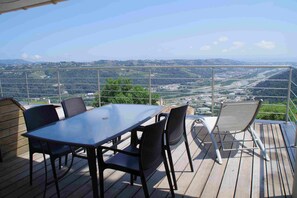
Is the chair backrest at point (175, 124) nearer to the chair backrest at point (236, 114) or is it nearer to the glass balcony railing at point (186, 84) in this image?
the chair backrest at point (236, 114)

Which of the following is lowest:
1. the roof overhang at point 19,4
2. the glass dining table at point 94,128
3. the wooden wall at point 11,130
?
the wooden wall at point 11,130

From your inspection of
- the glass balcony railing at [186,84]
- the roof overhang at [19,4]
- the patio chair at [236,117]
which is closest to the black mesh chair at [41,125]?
the glass balcony railing at [186,84]

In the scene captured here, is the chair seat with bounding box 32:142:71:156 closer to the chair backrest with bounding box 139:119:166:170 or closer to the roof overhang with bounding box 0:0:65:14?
the chair backrest with bounding box 139:119:166:170

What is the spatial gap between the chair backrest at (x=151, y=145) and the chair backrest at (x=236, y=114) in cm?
127

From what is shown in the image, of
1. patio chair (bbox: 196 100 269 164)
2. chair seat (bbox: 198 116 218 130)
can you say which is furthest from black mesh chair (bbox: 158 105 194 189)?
chair seat (bbox: 198 116 218 130)

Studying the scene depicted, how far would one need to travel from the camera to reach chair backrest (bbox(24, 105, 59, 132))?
2.31m

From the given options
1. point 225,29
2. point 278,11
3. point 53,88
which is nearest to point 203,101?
point 53,88

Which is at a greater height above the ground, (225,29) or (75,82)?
(225,29)

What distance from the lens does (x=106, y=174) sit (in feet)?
8.47

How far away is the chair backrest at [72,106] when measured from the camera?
2814mm

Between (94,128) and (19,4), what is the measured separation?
3.00 meters

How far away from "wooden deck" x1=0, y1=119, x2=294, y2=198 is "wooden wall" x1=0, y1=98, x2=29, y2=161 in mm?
157

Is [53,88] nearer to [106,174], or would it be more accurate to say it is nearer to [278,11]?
[106,174]

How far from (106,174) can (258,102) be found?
204 centimetres
